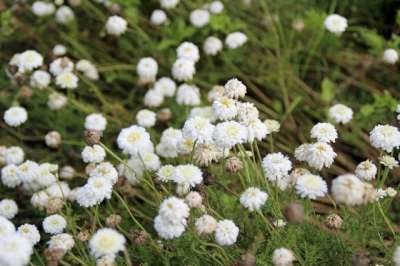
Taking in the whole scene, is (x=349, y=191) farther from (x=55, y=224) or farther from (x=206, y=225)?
(x=55, y=224)

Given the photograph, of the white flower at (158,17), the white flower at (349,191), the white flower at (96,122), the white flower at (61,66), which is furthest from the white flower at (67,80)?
the white flower at (349,191)

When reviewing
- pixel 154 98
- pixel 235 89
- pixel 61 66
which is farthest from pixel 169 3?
pixel 235 89

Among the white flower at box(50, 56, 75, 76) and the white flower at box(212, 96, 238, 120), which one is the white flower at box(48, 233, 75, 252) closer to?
the white flower at box(212, 96, 238, 120)

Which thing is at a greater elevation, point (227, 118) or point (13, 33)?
point (227, 118)

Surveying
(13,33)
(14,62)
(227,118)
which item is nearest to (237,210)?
(227,118)

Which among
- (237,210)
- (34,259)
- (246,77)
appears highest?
(246,77)

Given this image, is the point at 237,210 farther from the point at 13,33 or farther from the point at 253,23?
the point at 13,33
